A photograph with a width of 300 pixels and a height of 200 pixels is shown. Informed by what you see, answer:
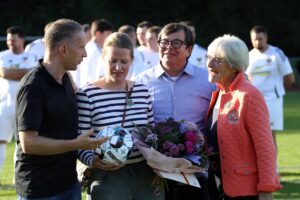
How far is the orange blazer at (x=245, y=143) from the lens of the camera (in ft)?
17.6

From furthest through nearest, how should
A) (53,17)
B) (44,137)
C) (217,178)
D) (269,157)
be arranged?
(53,17) < (217,178) < (269,157) < (44,137)

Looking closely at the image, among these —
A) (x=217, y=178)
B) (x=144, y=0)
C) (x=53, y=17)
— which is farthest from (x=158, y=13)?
(x=217, y=178)

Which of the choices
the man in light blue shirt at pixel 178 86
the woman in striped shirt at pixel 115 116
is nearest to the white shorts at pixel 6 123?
the man in light blue shirt at pixel 178 86

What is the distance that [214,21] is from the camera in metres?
41.2

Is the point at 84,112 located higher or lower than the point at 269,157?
higher

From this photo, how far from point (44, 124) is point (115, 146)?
0.54m

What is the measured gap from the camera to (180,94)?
6.07 metres

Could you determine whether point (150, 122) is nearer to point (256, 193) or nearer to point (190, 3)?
point (256, 193)

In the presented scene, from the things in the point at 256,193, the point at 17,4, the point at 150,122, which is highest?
the point at 17,4

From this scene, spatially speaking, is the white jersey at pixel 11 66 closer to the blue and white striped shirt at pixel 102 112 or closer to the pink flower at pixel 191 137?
the blue and white striped shirt at pixel 102 112

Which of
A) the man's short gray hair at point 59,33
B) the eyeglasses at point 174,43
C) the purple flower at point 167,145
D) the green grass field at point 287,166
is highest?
the man's short gray hair at point 59,33

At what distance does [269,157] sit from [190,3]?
120ft

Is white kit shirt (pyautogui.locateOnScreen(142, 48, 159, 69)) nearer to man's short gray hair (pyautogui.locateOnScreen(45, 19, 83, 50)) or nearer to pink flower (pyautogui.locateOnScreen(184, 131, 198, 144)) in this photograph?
pink flower (pyautogui.locateOnScreen(184, 131, 198, 144))

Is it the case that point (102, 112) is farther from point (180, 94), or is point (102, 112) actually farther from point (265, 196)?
point (265, 196)
